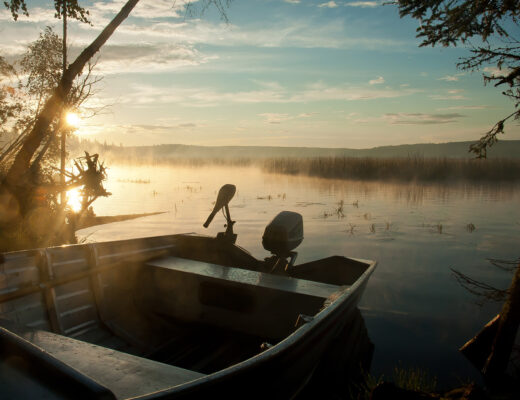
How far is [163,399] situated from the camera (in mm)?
1902

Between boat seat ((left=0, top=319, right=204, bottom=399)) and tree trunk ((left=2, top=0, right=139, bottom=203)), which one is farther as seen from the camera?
tree trunk ((left=2, top=0, right=139, bottom=203))

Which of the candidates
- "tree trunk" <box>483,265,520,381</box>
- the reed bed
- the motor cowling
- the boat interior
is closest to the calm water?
"tree trunk" <box>483,265,520,381</box>

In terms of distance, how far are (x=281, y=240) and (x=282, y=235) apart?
0.08m

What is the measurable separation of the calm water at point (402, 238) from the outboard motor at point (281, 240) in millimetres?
1856

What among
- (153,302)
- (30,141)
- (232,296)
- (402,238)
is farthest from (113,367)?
(402,238)

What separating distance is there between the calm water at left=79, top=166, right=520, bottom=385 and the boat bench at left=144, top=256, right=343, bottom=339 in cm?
178

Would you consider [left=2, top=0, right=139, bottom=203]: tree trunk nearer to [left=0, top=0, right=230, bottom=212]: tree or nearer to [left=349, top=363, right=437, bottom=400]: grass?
[left=0, top=0, right=230, bottom=212]: tree

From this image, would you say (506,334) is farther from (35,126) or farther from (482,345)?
(35,126)

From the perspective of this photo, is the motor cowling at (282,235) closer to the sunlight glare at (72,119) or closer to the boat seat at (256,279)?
the boat seat at (256,279)

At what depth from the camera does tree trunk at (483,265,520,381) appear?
14.5 ft

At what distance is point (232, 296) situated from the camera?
4859 millimetres

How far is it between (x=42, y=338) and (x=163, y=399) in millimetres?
1724

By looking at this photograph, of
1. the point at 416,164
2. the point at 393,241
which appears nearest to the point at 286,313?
the point at 393,241

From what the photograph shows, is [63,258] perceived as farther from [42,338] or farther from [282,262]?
[282,262]
